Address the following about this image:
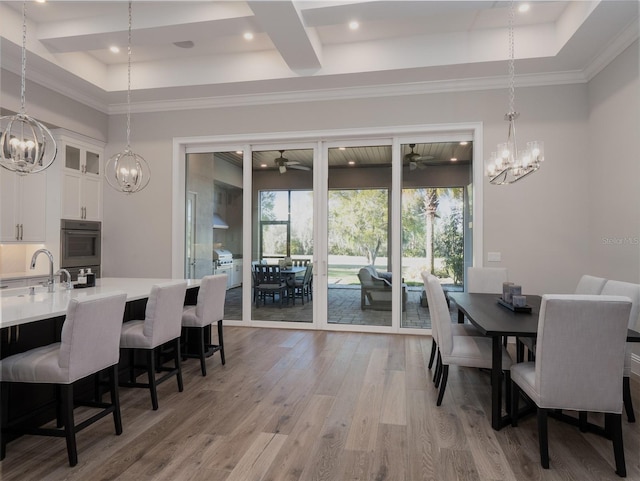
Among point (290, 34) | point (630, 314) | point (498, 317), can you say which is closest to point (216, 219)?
point (290, 34)

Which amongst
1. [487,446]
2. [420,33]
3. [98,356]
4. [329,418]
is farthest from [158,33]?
[487,446]

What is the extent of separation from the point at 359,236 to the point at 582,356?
3.44 metres

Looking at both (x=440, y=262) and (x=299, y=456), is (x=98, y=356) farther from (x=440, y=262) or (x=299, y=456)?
(x=440, y=262)

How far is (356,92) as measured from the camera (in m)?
4.99

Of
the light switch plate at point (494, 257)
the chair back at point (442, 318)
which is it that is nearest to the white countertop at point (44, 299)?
the chair back at point (442, 318)

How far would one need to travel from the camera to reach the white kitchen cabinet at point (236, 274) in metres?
5.62

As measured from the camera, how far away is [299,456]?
221cm

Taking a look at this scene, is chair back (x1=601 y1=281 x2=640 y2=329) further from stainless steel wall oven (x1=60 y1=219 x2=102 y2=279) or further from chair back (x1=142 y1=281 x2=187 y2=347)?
stainless steel wall oven (x1=60 y1=219 x2=102 y2=279)

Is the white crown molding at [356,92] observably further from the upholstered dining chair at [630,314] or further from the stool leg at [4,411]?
the stool leg at [4,411]

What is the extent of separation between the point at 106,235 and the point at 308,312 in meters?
3.37

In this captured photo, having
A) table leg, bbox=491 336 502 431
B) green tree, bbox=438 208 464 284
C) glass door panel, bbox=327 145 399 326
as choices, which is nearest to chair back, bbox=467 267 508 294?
green tree, bbox=438 208 464 284

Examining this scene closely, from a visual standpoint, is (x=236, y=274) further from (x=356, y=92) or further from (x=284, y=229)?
(x=356, y=92)

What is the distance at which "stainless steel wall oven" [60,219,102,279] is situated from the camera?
498 cm

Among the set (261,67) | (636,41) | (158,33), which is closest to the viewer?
(636,41)
